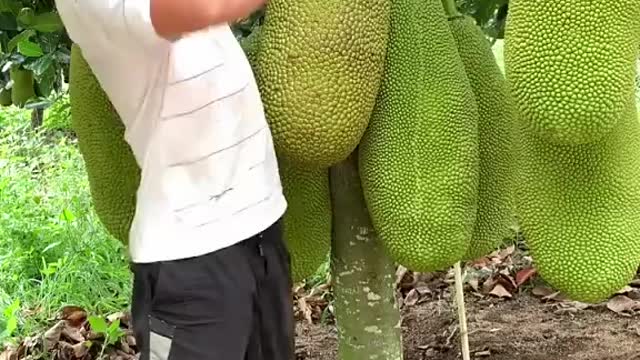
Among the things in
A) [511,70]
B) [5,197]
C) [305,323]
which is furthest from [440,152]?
[5,197]

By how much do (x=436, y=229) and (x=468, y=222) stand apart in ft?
0.17

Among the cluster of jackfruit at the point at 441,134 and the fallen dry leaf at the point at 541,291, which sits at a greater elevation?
the cluster of jackfruit at the point at 441,134

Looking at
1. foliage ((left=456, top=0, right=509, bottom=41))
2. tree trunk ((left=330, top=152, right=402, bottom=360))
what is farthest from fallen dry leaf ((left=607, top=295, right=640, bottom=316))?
tree trunk ((left=330, top=152, right=402, bottom=360))

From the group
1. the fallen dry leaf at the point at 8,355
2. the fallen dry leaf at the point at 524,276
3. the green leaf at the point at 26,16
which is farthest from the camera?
the fallen dry leaf at the point at 524,276

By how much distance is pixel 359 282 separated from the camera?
4.97 feet

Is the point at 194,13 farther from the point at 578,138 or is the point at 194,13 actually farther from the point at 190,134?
the point at 578,138

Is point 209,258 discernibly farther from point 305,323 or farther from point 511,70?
point 305,323

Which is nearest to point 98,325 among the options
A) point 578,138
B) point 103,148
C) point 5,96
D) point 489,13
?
point 5,96

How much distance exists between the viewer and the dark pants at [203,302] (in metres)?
1.24

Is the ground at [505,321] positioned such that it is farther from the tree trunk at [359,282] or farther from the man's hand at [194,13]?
the man's hand at [194,13]

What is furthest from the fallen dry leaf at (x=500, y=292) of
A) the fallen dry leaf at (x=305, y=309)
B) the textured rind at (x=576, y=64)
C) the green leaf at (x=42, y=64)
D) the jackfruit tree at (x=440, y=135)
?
the textured rind at (x=576, y=64)

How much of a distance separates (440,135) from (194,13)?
399 mm

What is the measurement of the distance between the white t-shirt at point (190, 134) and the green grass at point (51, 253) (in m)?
1.29

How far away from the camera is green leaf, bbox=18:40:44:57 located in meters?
1.63
